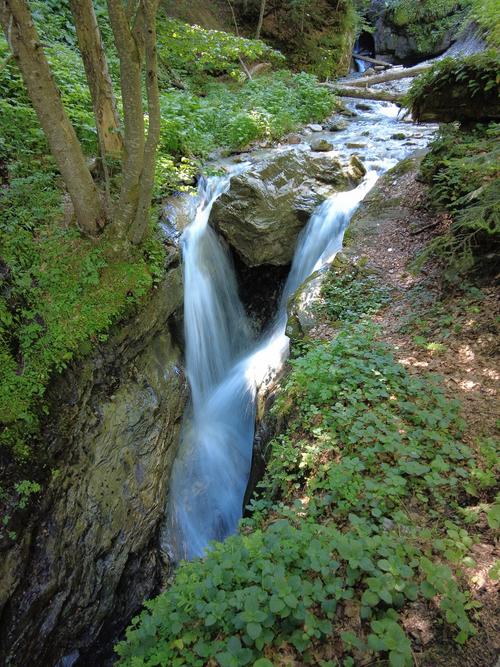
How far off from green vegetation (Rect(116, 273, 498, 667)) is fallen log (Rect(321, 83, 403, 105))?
12896 millimetres

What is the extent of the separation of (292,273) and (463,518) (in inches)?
207

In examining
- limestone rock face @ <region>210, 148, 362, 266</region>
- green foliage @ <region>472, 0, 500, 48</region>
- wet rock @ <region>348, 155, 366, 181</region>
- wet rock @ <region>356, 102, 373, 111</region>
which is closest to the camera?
limestone rock face @ <region>210, 148, 362, 266</region>

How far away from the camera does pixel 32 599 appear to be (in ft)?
12.4

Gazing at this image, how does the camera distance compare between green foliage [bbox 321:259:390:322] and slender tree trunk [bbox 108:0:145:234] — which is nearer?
slender tree trunk [bbox 108:0:145:234]

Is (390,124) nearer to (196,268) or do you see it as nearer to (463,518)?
(196,268)

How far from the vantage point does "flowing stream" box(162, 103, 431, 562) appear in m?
5.54

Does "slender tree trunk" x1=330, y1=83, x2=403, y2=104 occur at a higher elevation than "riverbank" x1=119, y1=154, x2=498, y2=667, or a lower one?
higher

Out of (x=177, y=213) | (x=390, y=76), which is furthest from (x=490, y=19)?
(x=177, y=213)

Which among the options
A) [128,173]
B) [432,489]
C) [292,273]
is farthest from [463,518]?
[292,273]

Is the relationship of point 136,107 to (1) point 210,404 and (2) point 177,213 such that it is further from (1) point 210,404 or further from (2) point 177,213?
(1) point 210,404

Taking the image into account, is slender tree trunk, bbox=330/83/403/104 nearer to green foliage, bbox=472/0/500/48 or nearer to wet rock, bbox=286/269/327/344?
green foliage, bbox=472/0/500/48

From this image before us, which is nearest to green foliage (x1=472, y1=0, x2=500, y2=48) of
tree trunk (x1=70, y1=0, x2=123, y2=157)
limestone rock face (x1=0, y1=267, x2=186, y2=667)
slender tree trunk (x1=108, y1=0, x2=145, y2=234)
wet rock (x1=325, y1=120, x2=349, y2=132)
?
wet rock (x1=325, y1=120, x2=349, y2=132)

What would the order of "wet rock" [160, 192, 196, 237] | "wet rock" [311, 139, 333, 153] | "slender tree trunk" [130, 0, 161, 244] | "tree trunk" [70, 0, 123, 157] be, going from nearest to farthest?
"slender tree trunk" [130, 0, 161, 244] → "tree trunk" [70, 0, 123, 157] → "wet rock" [160, 192, 196, 237] → "wet rock" [311, 139, 333, 153]

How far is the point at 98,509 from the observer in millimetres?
4465
